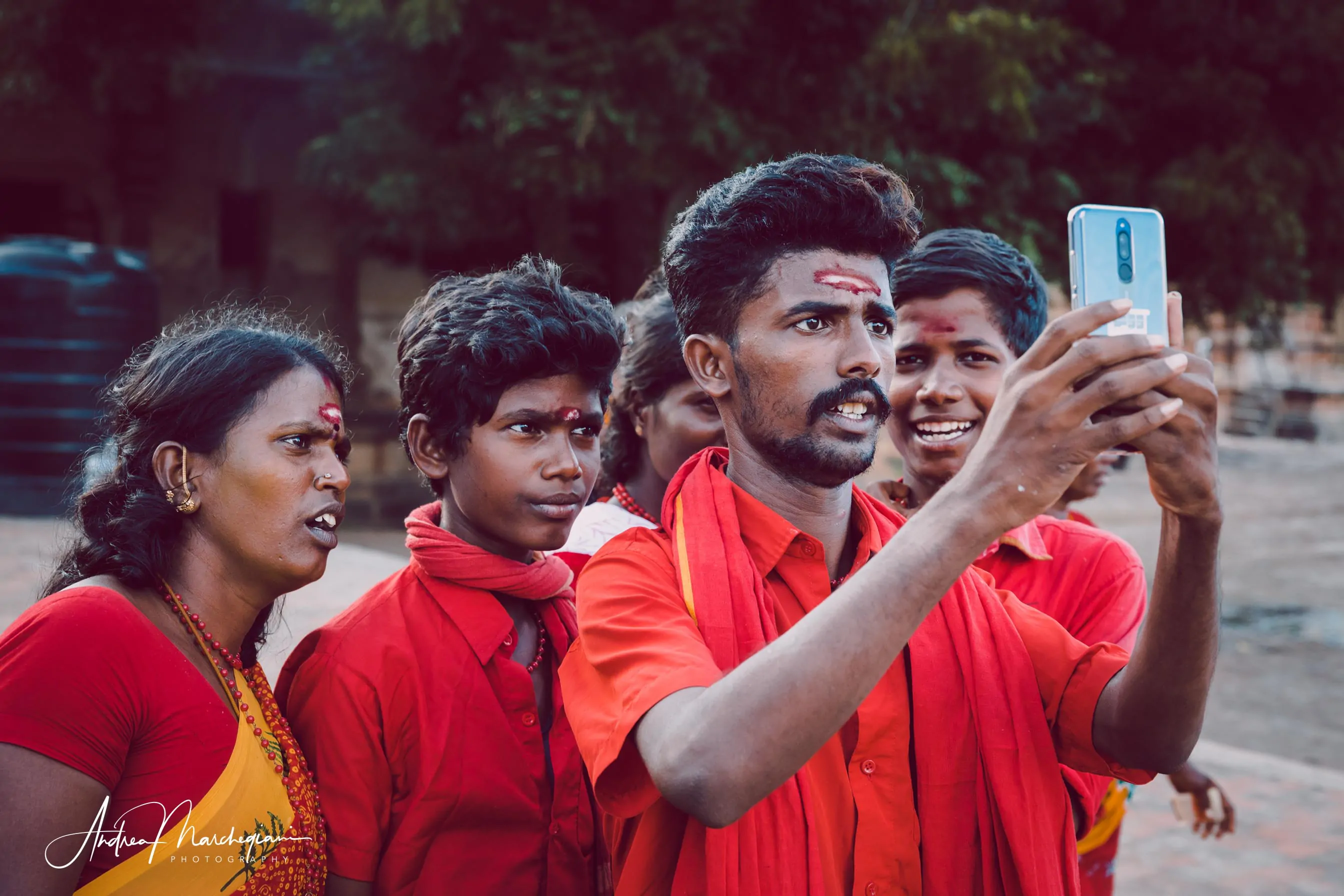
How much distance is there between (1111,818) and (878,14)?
7.22 m

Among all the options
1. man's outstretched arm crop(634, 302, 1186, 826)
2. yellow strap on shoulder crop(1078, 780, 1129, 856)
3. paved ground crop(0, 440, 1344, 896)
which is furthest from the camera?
paved ground crop(0, 440, 1344, 896)

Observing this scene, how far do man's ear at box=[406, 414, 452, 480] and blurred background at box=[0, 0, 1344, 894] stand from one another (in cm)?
413

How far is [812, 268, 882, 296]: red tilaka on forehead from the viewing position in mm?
1629

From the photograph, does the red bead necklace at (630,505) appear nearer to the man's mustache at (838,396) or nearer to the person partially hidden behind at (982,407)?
the person partially hidden behind at (982,407)

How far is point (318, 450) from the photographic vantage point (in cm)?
206

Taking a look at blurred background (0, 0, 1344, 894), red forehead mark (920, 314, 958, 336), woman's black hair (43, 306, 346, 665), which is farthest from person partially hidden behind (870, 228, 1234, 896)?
blurred background (0, 0, 1344, 894)

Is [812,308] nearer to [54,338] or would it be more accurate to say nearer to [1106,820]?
[1106,820]

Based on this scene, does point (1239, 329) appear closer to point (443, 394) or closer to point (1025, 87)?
point (1025, 87)

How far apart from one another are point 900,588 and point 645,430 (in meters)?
1.75

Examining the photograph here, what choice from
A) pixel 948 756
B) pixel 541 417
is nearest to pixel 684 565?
pixel 948 756

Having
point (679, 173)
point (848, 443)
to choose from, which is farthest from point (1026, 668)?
point (679, 173)

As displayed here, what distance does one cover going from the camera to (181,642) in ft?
6.12

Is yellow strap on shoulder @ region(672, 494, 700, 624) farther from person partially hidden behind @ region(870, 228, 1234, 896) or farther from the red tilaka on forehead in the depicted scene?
person partially hidden behind @ region(870, 228, 1234, 896)
